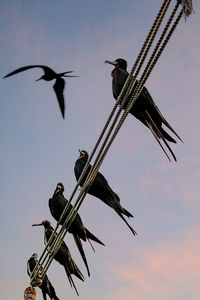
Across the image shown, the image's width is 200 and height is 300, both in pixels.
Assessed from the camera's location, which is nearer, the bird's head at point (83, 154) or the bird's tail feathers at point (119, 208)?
the bird's tail feathers at point (119, 208)

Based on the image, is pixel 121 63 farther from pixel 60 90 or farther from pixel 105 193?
pixel 60 90

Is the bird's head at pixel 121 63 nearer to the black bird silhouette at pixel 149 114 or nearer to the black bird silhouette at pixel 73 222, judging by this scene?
the black bird silhouette at pixel 149 114

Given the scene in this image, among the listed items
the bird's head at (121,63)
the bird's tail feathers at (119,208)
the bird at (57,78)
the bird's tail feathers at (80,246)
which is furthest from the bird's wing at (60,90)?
the bird's tail feathers at (80,246)

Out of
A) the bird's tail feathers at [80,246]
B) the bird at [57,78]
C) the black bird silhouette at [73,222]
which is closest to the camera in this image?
the bird at [57,78]

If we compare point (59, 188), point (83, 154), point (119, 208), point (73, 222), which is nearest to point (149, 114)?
point (119, 208)

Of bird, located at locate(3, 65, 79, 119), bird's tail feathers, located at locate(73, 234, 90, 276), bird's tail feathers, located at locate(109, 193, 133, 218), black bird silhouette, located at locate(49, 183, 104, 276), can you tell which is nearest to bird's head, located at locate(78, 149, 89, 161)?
black bird silhouette, located at locate(49, 183, 104, 276)

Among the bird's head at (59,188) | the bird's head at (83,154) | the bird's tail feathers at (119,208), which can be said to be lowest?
the bird's tail feathers at (119,208)

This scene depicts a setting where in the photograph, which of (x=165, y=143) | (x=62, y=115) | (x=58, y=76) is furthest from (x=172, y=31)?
(x=58, y=76)

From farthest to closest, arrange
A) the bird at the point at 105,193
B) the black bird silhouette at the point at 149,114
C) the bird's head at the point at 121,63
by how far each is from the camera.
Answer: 1. the bird's head at the point at 121,63
2. the bird at the point at 105,193
3. the black bird silhouette at the point at 149,114

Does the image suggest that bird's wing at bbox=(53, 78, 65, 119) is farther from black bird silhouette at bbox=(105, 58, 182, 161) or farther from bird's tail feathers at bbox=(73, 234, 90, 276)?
bird's tail feathers at bbox=(73, 234, 90, 276)

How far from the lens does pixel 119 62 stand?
16.6ft

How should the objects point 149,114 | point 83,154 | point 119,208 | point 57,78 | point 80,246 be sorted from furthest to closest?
point 83,154 < point 80,246 < point 119,208 < point 149,114 < point 57,78

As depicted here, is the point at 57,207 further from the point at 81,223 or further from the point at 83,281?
the point at 83,281

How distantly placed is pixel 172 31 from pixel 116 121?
82cm
